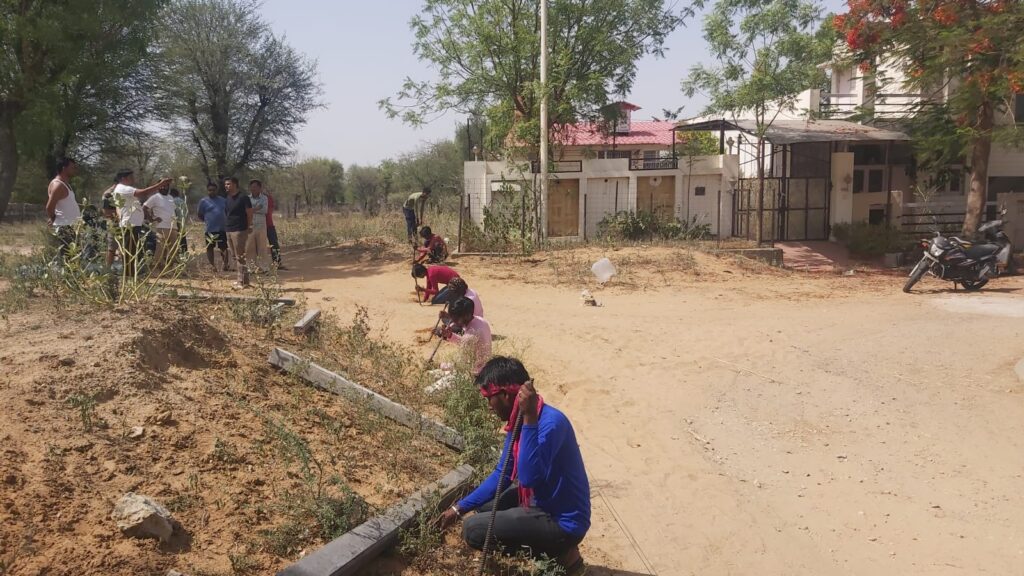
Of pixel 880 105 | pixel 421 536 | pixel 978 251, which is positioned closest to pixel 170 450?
pixel 421 536

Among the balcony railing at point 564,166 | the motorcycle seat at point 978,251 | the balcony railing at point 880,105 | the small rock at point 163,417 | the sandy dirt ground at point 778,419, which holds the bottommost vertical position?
the sandy dirt ground at point 778,419

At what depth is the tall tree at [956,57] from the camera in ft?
50.3

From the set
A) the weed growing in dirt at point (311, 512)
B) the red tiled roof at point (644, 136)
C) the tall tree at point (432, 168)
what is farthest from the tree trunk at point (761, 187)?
the tall tree at point (432, 168)

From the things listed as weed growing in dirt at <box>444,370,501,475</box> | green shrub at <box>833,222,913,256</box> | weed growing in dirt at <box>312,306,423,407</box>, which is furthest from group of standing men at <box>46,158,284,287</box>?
green shrub at <box>833,222,913,256</box>

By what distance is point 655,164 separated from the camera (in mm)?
21547

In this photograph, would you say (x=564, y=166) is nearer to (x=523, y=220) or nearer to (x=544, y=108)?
(x=544, y=108)

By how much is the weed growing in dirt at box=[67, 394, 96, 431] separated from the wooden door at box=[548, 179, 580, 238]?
17517mm

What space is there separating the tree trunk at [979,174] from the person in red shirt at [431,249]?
40.7 ft

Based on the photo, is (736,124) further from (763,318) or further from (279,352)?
(279,352)

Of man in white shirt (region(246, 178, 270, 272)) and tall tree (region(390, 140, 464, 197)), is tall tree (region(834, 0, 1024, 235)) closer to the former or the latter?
man in white shirt (region(246, 178, 270, 272))

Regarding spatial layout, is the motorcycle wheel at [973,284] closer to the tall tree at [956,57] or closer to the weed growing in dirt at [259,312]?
the tall tree at [956,57]

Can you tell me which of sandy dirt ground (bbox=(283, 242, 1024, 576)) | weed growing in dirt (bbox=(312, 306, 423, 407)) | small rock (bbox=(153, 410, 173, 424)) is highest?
small rock (bbox=(153, 410, 173, 424))

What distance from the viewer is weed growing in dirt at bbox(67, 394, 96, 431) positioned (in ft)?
12.2

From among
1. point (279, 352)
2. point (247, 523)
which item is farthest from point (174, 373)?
point (247, 523)
